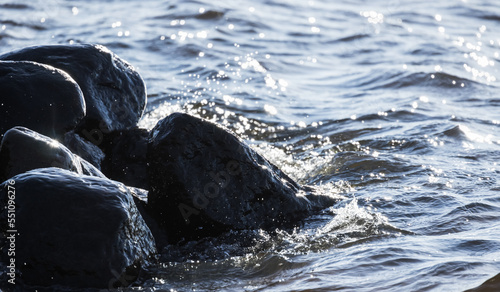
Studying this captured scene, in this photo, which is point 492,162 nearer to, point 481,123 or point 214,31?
point 481,123

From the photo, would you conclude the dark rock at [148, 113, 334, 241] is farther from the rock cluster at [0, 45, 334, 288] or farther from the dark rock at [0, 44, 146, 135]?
the dark rock at [0, 44, 146, 135]

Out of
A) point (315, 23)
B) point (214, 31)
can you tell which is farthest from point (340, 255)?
point (315, 23)

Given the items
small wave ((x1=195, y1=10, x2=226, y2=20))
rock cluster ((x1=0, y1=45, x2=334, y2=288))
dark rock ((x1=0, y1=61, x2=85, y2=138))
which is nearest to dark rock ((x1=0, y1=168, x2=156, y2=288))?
rock cluster ((x1=0, y1=45, x2=334, y2=288))

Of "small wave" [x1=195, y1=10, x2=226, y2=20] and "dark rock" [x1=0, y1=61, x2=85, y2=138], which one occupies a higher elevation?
"small wave" [x1=195, y1=10, x2=226, y2=20]

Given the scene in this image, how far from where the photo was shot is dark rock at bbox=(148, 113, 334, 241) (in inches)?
176

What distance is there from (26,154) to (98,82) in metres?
1.64

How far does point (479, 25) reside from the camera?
1277cm

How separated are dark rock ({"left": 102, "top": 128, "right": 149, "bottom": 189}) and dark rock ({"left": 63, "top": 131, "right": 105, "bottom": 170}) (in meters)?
0.08

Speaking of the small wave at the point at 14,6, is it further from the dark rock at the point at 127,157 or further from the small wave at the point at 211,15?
the dark rock at the point at 127,157

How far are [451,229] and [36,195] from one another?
2758mm

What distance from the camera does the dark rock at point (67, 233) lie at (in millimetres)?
3631

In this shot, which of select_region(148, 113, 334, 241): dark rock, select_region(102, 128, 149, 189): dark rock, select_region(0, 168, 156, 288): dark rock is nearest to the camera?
select_region(0, 168, 156, 288): dark rock

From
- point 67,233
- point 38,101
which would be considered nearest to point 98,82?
point 38,101

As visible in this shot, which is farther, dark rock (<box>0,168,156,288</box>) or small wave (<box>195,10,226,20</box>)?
small wave (<box>195,10,226,20</box>)
